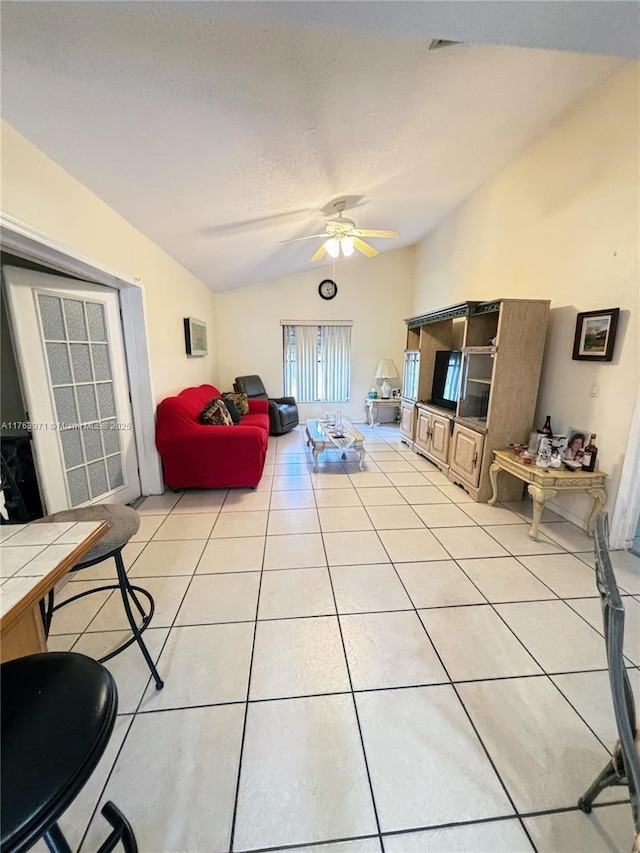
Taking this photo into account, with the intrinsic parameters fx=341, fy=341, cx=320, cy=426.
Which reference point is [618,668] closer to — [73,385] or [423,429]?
[73,385]

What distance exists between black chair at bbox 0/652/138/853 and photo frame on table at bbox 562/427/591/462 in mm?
2987

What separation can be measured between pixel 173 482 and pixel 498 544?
2.83 metres

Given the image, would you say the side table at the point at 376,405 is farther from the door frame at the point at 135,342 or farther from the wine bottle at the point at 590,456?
the door frame at the point at 135,342

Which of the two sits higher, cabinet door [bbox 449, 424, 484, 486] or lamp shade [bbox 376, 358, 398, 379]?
lamp shade [bbox 376, 358, 398, 379]

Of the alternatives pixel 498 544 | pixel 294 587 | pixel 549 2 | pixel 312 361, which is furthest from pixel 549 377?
pixel 312 361

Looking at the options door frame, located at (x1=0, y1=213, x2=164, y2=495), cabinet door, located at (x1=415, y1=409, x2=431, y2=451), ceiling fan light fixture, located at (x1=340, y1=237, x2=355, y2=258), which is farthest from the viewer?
cabinet door, located at (x1=415, y1=409, x2=431, y2=451)

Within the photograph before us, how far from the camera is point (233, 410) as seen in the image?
4.47 m

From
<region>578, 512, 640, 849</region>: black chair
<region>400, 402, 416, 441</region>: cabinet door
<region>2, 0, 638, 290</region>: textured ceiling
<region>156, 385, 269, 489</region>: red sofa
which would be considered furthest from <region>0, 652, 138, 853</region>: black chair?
<region>400, 402, 416, 441</region>: cabinet door

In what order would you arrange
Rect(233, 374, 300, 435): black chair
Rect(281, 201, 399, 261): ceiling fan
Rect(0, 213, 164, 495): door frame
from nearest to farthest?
1. Rect(0, 213, 164, 495): door frame
2. Rect(281, 201, 399, 261): ceiling fan
3. Rect(233, 374, 300, 435): black chair

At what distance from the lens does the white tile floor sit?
103cm

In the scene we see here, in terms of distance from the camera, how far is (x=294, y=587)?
2002 mm

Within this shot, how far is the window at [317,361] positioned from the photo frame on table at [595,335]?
3.94 m

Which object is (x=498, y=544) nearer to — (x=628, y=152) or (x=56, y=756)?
(x=56, y=756)

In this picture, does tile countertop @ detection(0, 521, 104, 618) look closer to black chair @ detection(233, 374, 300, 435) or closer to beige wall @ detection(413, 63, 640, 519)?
beige wall @ detection(413, 63, 640, 519)
